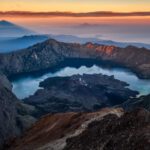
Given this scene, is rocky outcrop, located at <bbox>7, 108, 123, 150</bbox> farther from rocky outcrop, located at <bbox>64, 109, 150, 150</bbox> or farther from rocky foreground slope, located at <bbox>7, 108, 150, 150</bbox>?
rocky outcrop, located at <bbox>64, 109, 150, 150</bbox>

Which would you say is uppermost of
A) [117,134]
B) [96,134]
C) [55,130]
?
[117,134]

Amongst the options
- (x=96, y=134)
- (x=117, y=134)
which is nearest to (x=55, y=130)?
(x=96, y=134)

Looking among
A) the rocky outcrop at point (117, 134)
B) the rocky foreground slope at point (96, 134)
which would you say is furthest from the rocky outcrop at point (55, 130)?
the rocky outcrop at point (117, 134)

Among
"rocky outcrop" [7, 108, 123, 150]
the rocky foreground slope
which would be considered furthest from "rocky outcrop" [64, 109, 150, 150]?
"rocky outcrop" [7, 108, 123, 150]

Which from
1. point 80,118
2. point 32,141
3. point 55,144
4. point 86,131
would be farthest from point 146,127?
point 32,141

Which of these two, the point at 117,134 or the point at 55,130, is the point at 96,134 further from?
the point at 55,130

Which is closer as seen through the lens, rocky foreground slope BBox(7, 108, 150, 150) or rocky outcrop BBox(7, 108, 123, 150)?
rocky foreground slope BBox(7, 108, 150, 150)

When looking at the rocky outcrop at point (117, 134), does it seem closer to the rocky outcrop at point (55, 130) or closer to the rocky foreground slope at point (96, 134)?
the rocky foreground slope at point (96, 134)

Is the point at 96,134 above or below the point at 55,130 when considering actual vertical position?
above
